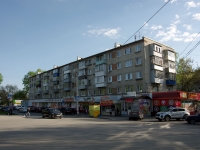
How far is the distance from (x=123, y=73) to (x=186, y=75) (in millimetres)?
15866

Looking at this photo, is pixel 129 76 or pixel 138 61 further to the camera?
pixel 129 76

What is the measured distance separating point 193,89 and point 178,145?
51461mm

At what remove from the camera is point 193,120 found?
944 inches

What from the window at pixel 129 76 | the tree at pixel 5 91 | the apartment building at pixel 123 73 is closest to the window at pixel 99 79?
the apartment building at pixel 123 73

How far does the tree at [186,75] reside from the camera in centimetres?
4940

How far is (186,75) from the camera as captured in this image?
5103 centimetres

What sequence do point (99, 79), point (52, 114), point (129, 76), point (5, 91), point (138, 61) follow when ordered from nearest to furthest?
1. point (52, 114)
2. point (138, 61)
3. point (129, 76)
4. point (99, 79)
5. point (5, 91)

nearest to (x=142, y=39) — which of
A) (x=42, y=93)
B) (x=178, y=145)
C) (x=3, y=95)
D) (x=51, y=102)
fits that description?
(x=178, y=145)

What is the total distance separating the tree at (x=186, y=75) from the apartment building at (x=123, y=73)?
4813 millimetres

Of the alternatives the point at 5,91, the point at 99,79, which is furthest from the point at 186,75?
the point at 5,91

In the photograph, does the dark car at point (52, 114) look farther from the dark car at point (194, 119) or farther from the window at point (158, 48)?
the window at point (158, 48)

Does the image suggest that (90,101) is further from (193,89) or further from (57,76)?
→ (193,89)

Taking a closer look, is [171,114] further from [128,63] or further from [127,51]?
[127,51]

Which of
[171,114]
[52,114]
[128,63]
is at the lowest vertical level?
[52,114]
